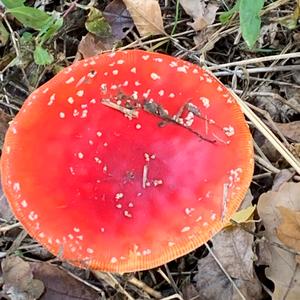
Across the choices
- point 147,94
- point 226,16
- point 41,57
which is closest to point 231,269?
point 147,94

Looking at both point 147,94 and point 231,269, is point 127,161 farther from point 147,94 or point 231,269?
point 231,269

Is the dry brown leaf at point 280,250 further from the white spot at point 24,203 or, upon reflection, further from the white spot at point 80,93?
the white spot at point 24,203

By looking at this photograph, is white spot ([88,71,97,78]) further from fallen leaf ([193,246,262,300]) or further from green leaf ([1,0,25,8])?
fallen leaf ([193,246,262,300])

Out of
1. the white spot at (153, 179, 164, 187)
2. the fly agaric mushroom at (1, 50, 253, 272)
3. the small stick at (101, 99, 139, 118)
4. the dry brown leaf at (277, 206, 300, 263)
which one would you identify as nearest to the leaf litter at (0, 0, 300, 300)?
the dry brown leaf at (277, 206, 300, 263)

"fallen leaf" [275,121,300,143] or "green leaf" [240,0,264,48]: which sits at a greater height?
"green leaf" [240,0,264,48]

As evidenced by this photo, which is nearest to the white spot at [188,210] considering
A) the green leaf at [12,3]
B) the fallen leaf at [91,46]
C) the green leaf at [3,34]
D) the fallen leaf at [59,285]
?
the fallen leaf at [59,285]

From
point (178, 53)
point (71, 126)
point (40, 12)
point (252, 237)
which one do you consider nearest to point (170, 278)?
point (252, 237)
